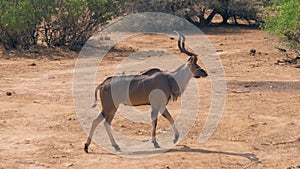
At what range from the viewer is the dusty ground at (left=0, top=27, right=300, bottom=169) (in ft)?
25.3

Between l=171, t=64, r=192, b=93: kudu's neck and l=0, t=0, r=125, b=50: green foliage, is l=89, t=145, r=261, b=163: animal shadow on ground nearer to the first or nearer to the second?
l=171, t=64, r=192, b=93: kudu's neck

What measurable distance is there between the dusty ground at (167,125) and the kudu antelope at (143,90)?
19.5 inches

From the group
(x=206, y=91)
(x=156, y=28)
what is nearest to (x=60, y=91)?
(x=206, y=91)

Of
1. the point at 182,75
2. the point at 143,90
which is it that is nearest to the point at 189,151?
the point at 143,90

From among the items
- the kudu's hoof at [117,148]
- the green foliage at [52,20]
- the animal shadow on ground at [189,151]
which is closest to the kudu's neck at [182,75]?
the animal shadow on ground at [189,151]

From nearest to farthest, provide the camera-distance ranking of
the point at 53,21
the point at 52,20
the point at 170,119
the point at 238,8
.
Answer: the point at 170,119
the point at 53,21
the point at 52,20
the point at 238,8

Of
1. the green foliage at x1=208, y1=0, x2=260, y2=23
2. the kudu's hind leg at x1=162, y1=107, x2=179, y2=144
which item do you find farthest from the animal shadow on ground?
the green foliage at x1=208, y1=0, x2=260, y2=23

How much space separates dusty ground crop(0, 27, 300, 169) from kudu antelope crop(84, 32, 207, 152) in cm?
50

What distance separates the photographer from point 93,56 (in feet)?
61.8

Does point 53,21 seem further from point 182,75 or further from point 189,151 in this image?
point 189,151

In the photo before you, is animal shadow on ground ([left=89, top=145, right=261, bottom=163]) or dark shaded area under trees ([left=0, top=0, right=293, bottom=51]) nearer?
animal shadow on ground ([left=89, top=145, right=261, bottom=163])

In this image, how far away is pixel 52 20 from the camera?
19.7m

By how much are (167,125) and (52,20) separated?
1113cm

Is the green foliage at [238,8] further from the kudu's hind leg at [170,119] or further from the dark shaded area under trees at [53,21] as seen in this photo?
the kudu's hind leg at [170,119]
